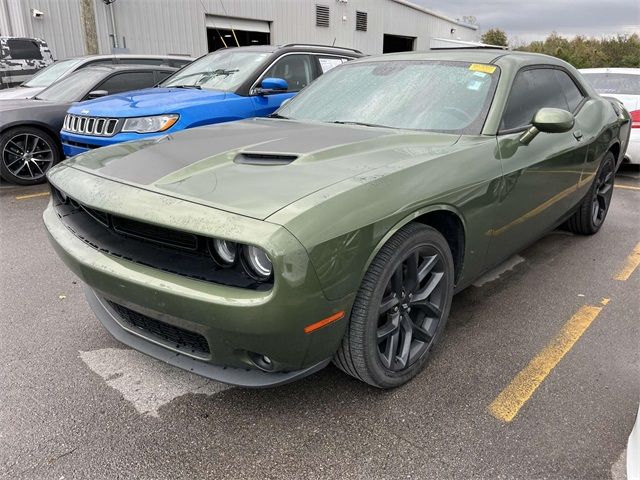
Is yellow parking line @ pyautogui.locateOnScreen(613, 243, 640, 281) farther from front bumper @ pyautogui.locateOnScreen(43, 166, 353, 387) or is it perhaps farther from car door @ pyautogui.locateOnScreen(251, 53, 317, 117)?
car door @ pyautogui.locateOnScreen(251, 53, 317, 117)

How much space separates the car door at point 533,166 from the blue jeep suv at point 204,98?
8.58ft

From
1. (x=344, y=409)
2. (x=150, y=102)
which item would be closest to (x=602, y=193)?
(x=344, y=409)

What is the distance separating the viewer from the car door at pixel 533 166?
2.81 m

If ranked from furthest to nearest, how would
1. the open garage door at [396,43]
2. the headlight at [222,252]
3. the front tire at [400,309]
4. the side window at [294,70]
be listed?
the open garage door at [396,43], the side window at [294,70], the front tire at [400,309], the headlight at [222,252]

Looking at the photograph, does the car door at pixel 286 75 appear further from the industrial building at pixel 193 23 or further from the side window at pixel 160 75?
the industrial building at pixel 193 23

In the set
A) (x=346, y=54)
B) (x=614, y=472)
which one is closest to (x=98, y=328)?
(x=614, y=472)

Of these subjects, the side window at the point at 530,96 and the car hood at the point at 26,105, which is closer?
the side window at the point at 530,96

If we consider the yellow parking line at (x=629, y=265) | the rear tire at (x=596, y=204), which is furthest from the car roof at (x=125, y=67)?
the yellow parking line at (x=629, y=265)

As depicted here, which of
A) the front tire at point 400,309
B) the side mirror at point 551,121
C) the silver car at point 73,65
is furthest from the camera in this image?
the silver car at point 73,65

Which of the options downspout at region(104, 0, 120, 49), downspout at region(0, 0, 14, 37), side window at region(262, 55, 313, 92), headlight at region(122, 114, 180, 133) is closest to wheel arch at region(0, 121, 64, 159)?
headlight at region(122, 114, 180, 133)

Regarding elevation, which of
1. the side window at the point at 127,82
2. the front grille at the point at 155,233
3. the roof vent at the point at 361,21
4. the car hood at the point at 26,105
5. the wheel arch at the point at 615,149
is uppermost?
the roof vent at the point at 361,21

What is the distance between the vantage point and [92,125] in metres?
5.38

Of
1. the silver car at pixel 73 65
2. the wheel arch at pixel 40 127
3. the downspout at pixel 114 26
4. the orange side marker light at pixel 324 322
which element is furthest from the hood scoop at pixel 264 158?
the downspout at pixel 114 26

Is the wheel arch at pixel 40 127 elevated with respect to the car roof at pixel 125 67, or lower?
lower
